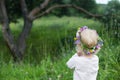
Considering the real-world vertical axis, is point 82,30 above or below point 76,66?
above

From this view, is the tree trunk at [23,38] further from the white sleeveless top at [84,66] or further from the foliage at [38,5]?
the white sleeveless top at [84,66]

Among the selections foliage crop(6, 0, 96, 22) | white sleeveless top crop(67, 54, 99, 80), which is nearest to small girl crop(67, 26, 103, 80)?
white sleeveless top crop(67, 54, 99, 80)

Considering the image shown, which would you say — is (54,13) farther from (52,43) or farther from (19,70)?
(19,70)

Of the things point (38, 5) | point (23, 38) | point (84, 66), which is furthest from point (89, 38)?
point (38, 5)

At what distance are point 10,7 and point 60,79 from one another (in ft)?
23.1

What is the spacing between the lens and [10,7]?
472 inches

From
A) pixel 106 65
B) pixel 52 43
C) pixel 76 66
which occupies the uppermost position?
pixel 76 66

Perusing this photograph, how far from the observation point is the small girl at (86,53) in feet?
12.1

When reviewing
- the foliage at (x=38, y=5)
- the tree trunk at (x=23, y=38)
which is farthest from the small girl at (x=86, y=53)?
the foliage at (x=38, y=5)

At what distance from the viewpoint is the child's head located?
12.1 ft

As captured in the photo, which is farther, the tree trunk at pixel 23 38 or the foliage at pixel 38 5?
the foliage at pixel 38 5

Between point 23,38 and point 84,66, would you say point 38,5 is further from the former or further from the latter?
point 84,66

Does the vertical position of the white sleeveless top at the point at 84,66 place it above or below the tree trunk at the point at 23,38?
above

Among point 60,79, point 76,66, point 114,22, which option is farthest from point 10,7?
point 76,66
